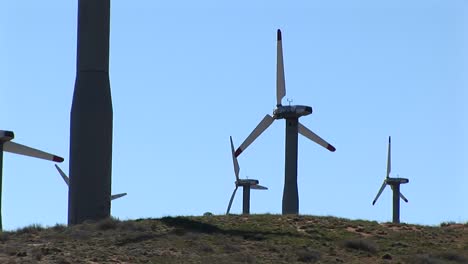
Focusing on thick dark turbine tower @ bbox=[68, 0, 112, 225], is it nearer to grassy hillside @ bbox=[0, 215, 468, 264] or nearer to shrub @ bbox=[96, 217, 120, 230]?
grassy hillside @ bbox=[0, 215, 468, 264]

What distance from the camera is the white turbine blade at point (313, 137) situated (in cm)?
12712

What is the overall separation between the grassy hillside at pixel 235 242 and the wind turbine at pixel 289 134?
4077cm

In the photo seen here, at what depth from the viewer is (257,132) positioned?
12950 centimetres

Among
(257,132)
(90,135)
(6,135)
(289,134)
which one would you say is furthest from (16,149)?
(90,135)

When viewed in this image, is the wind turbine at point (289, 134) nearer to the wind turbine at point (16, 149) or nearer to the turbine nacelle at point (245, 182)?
the wind turbine at point (16, 149)

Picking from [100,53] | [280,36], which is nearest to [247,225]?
[100,53]

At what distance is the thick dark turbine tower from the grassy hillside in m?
4.98

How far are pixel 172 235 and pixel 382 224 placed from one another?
16.7 meters

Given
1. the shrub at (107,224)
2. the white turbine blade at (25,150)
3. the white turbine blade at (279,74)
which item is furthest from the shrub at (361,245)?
the white turbine blade at (279,74)

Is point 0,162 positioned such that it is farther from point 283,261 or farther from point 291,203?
point 283,261

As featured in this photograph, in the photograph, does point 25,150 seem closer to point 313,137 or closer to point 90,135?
point 313,137

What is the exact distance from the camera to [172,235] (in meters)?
66.9

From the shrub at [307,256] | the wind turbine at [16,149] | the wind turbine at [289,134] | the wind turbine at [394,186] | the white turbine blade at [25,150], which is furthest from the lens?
the wind turbine at [394,186]

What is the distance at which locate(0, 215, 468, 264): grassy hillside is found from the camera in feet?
200
